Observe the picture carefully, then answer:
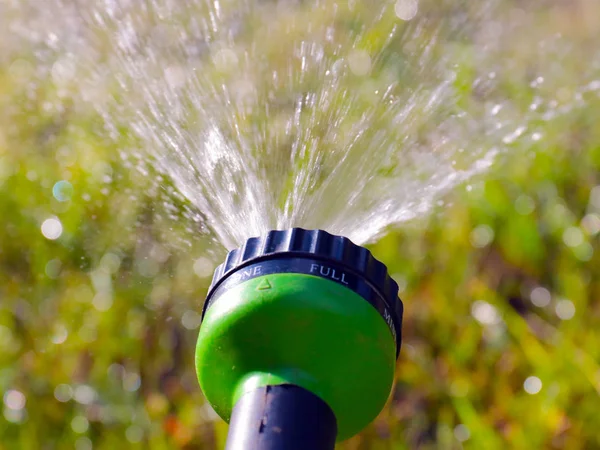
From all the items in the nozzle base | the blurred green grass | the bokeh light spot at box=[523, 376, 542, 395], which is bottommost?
the bokeh light spot at box=[523, 376, 542, 395]

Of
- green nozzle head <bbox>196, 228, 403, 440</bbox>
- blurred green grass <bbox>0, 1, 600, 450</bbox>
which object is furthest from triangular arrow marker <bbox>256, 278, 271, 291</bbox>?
blurred green grass <bbox>0, 1, 600, 450</bbox>

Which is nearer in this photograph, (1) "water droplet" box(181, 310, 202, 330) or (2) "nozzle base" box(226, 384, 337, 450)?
(2) "nozzle base" box(226, 384, 337, 450)

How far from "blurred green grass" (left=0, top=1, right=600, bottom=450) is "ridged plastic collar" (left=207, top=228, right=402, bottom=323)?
2.14 feet

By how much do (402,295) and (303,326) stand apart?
892 millimetres

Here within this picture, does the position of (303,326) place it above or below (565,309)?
above

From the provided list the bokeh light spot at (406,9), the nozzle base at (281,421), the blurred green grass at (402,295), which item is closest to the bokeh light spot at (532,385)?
the blurred green grass at (402,295)

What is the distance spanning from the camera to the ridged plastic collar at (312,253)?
730mm

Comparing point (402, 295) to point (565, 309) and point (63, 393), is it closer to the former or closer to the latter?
point (565, 309)

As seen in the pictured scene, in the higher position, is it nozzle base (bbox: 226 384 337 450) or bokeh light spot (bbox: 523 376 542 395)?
nozzle base (bbox: 226 384 337 450)

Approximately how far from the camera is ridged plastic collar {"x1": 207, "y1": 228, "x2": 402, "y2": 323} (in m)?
0.73

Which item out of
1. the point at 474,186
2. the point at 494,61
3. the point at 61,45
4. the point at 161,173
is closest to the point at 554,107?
the point at 494,61

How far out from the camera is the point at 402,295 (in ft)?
5.13

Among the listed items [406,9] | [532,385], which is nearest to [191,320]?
[532,385]

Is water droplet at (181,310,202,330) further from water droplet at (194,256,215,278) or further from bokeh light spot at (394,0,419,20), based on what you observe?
bokeh light spot at (394,0,419,20)
